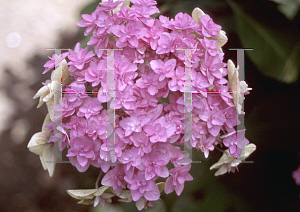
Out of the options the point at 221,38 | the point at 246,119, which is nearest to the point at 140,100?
the point at 221,38

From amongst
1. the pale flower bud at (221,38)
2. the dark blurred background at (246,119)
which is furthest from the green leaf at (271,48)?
the pale flower bud at (221,38)

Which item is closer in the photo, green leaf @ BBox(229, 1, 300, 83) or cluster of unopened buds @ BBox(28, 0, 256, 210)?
cluster of unopened buds @ BBox(28, 0, 256, 210)

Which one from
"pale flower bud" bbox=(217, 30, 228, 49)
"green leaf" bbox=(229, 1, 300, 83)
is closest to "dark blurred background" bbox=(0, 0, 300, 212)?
"green leaf" bbox=(229, 1, 300, 83)

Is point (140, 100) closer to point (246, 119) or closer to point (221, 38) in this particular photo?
point (221, 38)

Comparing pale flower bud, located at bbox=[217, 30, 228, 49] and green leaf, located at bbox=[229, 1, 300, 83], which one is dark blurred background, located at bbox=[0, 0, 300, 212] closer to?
green leaf, located at bbox=[229, 1, 300, 83]

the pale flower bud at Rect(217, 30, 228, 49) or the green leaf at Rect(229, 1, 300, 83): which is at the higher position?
the pale flower bud at Rect(217, 30, 228, 49)

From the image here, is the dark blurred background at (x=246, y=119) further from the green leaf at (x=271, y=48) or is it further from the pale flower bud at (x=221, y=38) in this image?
the pale flower bud at (x=221, y=38)
